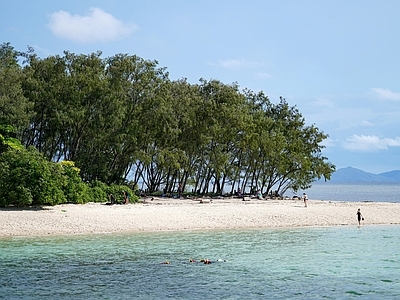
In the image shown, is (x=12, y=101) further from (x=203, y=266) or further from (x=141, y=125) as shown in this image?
(x=203, y=266)

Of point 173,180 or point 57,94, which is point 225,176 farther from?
point 57,94

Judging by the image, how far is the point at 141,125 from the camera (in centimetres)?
5712

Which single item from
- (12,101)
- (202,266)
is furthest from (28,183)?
(202,266)

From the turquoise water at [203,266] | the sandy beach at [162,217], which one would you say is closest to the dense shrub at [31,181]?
the sandy beach at [162,217]

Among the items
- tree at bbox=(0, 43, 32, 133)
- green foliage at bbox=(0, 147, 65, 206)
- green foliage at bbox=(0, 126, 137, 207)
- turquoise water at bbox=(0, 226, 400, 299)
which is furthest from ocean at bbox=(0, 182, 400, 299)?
tree at bbox=(0, 43, 32, 133)

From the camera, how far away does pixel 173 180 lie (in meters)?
67.2

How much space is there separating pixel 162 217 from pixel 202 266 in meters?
17.5

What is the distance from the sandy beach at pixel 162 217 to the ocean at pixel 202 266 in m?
2.51

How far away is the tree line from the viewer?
52781 mm

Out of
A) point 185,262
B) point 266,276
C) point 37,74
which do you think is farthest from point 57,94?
point 266,276

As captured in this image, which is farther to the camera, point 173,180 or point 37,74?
point 173,180

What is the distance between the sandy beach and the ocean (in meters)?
2.51

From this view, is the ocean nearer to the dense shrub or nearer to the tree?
the dense shrub

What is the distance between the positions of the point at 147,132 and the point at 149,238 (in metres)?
26.3
